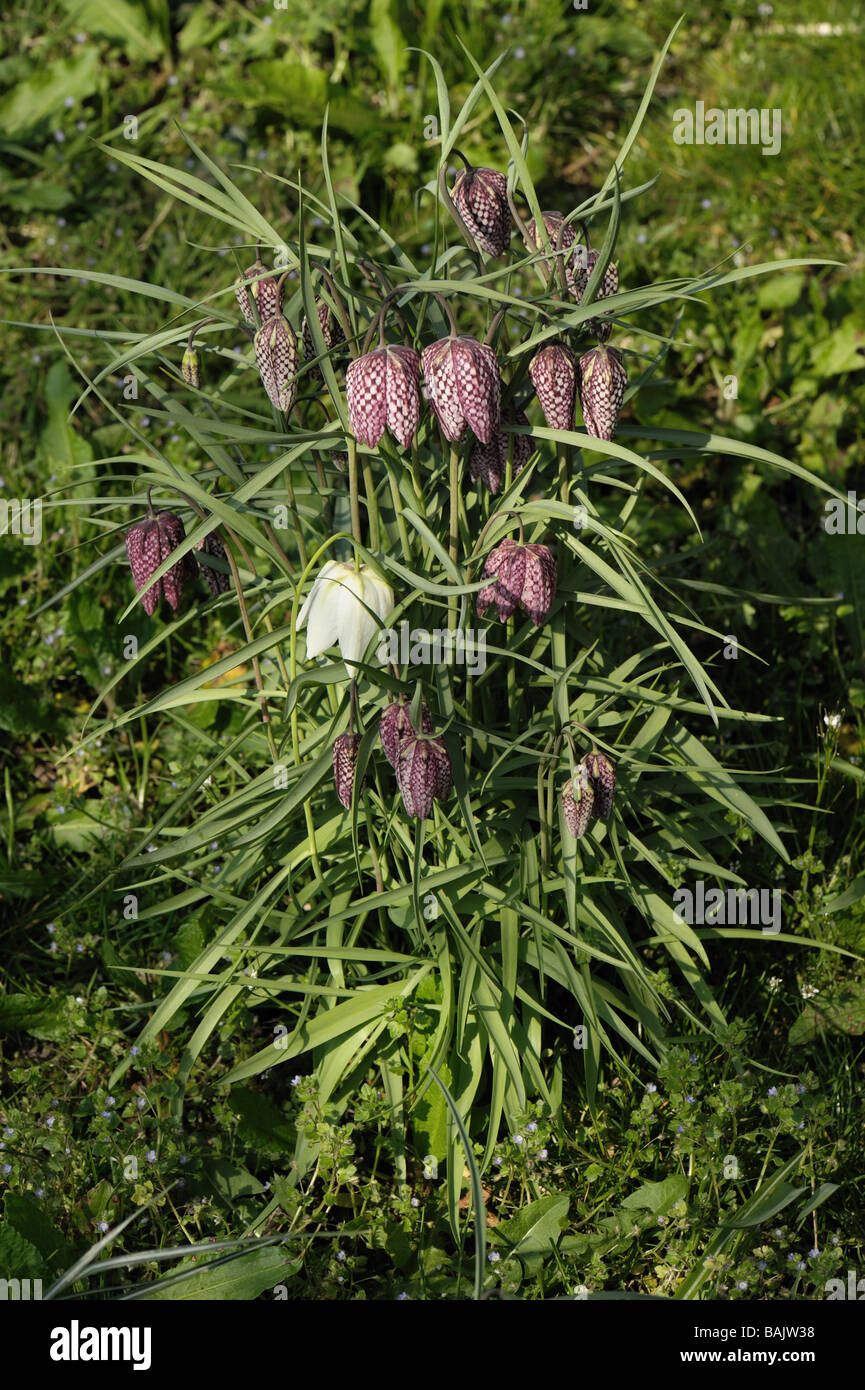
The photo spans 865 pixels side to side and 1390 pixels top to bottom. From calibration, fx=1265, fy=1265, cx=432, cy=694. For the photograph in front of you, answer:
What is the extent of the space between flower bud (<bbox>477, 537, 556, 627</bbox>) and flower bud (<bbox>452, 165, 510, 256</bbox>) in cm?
38

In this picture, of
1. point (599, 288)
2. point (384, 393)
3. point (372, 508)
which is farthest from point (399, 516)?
point (599, 288)

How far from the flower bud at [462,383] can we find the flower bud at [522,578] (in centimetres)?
17

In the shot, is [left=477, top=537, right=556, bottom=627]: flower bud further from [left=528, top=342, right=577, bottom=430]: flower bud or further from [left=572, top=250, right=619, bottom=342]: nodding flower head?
[left=572, top=250, right=619, bottom=342]: nodding flower head

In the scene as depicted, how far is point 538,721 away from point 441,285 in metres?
0.65

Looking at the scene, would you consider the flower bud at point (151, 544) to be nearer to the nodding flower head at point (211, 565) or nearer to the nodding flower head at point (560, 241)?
the nodding flower head at point (211, 565)

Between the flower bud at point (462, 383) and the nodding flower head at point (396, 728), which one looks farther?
the nodding flower head at point (396, 728)

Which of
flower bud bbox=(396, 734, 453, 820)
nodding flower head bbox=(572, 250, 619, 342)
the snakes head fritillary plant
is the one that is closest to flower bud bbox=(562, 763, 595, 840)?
the snakes head fritillary plant

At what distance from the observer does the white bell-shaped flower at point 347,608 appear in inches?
59.8

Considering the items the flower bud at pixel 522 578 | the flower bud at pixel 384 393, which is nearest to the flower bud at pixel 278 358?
the flower bud at pixel 384 393

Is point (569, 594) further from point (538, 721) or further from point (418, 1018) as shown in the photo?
point (418, 1018)

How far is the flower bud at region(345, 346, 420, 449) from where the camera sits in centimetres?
140

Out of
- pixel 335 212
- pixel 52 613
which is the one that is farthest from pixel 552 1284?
pixel 52 613

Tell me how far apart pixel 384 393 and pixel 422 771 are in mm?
441
